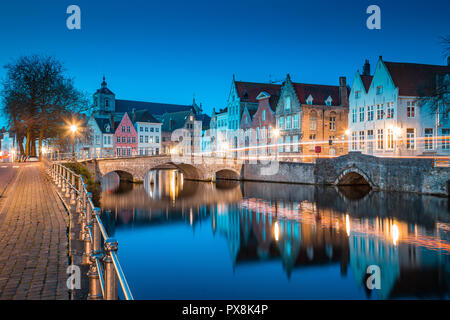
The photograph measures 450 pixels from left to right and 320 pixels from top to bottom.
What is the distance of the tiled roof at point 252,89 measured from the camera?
194ft

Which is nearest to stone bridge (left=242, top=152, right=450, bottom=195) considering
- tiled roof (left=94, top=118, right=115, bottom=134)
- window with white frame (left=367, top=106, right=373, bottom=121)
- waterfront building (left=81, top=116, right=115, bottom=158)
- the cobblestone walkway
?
window with white frame (left=367, top=106, right=373, bottom=121)

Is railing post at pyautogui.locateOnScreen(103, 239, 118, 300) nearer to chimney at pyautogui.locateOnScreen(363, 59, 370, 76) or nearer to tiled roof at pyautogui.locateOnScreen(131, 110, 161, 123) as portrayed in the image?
chimney at pyautogui.locateOnScreen(363, 59, 370, 76)

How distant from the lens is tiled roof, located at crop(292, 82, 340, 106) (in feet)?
151

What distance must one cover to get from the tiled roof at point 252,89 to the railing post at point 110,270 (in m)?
55.7

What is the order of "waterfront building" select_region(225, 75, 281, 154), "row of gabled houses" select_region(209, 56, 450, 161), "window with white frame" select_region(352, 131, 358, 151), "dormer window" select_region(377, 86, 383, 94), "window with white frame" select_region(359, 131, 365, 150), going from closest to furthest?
1. "row of gabled houses" select_region(209, 56, 450, 161)
2. "dormer window" select_region(377, 86, 383, 94)
3. "window with white frame" select_region(359, 131, 365, 150)
4. "window with white frame" select_region(352, 131, 358, 151)
5. "waterfront building" select_region(225, 75, 281, 154)

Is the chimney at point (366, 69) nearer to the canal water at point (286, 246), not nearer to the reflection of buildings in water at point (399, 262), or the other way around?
the canal water at point (286, 246)

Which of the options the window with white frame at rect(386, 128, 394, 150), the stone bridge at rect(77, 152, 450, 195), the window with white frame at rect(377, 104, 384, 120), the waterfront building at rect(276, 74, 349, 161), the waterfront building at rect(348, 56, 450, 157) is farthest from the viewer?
the waterfront building at rect(276, 74, 349, 161)

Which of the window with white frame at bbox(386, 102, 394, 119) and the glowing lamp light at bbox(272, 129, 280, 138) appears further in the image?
the glowing lamp light at bbox(272, 129, 280, 138)

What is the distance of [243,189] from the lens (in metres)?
39.2

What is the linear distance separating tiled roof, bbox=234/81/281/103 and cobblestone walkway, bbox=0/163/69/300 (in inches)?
1899

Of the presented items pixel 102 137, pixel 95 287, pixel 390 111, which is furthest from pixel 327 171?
pixel 102 137

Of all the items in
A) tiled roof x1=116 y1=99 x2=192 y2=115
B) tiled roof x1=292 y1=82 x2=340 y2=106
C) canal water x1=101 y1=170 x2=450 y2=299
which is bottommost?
canal water x1=101 y1=170 x2=450 y2=299

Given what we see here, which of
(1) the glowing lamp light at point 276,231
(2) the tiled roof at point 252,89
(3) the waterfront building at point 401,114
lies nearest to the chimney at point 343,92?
(3) the waterfront building at point 401,114
